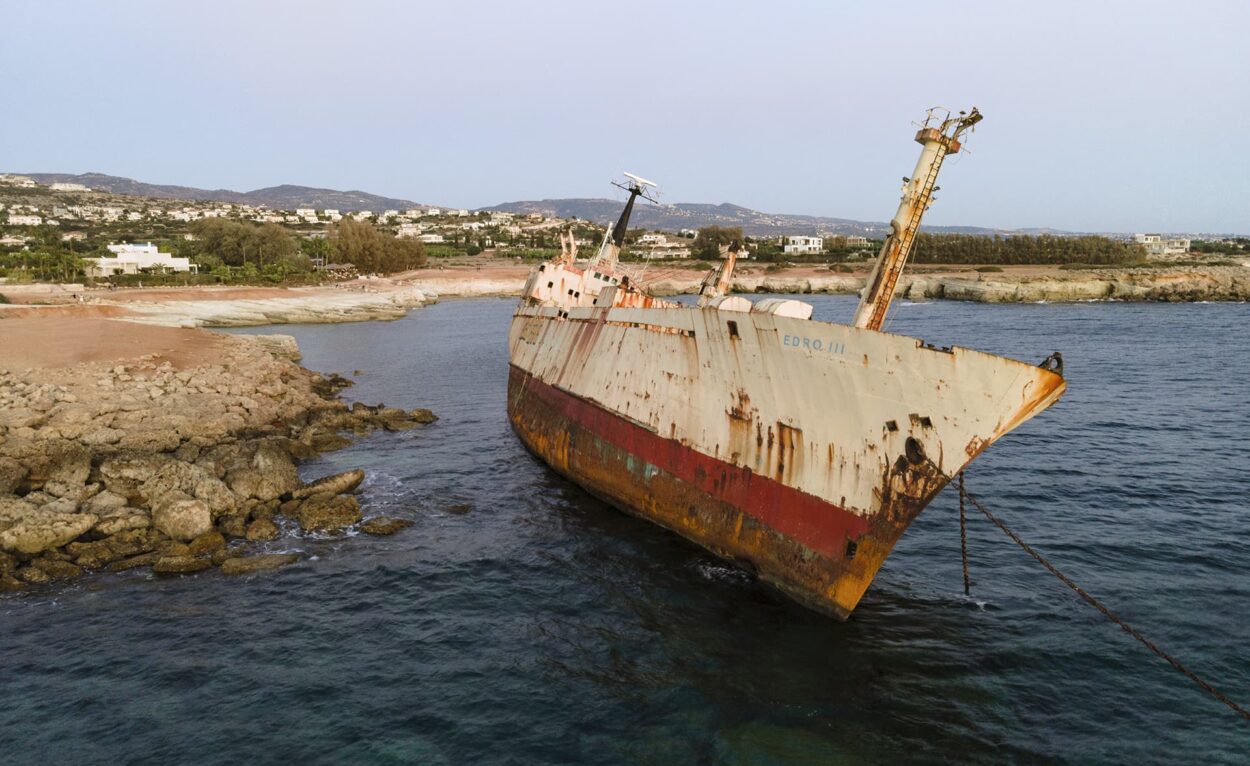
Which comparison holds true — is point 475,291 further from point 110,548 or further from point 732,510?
point 732,510

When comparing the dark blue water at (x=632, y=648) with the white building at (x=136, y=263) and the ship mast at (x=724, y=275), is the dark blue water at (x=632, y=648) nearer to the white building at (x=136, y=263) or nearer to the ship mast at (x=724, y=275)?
the ship mast at (x=724, y=275)

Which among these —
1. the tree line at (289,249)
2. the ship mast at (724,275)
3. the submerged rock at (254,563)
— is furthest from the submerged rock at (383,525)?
the tree line at (289,249)

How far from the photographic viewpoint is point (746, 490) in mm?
12312

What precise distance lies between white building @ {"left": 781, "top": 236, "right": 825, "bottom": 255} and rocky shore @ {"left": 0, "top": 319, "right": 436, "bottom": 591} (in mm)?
113882

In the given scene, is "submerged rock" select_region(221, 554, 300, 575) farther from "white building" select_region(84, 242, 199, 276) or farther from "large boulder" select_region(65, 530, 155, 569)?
"white building" select_region(84, 242, 199, 276)

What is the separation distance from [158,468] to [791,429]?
42.7 feet

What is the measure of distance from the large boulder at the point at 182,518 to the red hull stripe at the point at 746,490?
793cm

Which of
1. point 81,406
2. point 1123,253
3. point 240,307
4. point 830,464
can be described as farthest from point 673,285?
point 830,464

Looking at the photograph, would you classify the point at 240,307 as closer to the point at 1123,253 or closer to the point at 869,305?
the point at 869,305

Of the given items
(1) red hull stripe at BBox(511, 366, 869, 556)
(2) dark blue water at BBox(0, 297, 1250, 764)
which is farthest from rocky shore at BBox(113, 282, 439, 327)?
(1) red hull stripe at BBox(511, 366, 869, 556)

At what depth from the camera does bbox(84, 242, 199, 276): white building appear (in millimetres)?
75062

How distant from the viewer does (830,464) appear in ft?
36.1

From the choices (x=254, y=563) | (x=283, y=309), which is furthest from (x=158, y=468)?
(x=283, y=309)

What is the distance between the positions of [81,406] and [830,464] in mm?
19194
